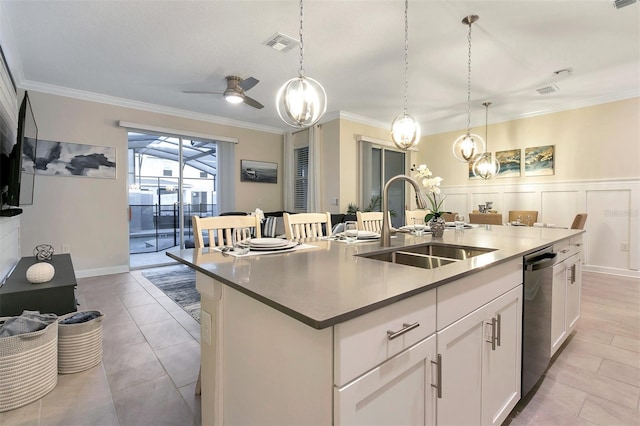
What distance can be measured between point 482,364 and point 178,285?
3.77 metres

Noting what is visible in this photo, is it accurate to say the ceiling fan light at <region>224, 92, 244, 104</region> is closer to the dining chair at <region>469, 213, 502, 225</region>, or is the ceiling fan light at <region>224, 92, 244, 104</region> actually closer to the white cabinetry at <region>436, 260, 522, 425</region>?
the white cabinetry at <region>436, 260, 522, 425</region>

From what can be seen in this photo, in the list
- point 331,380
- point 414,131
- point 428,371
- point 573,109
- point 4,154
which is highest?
point 573,109

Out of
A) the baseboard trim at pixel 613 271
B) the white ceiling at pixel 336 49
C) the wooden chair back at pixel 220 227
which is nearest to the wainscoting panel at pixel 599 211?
the baseboard trim at pixel 613 271

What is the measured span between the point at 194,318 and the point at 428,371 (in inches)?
98.0

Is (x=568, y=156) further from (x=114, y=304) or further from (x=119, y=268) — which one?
(x=119, y=268)

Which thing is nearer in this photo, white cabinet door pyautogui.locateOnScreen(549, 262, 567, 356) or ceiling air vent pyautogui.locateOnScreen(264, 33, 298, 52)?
white cabinet door pyautogui.locateOnScreen(549, 262, 567, 356)

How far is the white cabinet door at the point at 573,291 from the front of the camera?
90.1 inches

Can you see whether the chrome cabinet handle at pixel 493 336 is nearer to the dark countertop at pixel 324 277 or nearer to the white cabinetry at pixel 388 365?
the dark countertop at pixel 324 277

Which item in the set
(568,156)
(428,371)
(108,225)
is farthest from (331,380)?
(568,156)

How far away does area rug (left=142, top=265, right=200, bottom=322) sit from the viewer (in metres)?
3.25

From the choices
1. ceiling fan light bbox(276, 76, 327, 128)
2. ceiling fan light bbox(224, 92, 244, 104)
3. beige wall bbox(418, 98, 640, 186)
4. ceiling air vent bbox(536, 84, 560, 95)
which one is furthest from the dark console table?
beige wall bbox(418, 98, 640, 186)

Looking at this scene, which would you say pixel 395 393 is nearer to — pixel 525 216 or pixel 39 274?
pixel 39 274

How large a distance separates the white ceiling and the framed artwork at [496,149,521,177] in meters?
0.97

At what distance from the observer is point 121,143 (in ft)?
15.5
